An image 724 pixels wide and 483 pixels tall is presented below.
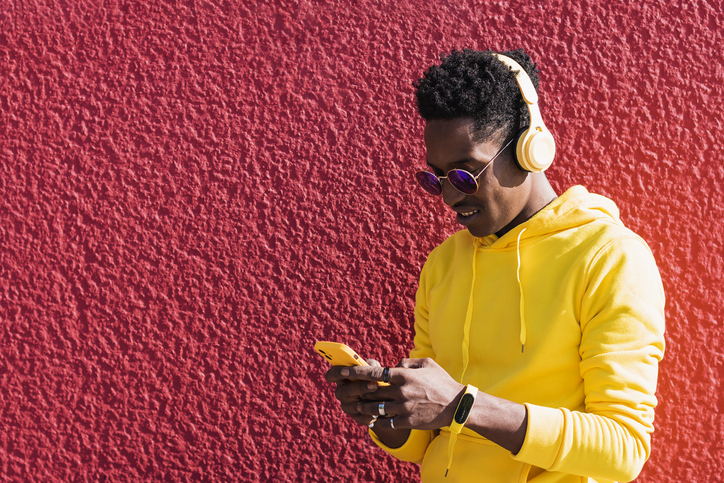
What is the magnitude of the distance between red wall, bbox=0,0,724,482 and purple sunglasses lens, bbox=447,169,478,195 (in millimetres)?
535

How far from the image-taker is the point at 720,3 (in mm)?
1865

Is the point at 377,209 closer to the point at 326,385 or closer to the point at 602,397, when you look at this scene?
the point at 326,385

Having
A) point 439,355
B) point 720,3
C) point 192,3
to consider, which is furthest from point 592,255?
point 192,3

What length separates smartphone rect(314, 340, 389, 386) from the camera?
1.30 m

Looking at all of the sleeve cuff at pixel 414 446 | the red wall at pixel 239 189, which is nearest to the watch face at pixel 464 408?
the sleeve cuff at pixel 414 446

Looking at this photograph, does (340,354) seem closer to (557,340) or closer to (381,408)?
(381,408)

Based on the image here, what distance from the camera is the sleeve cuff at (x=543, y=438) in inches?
47.9

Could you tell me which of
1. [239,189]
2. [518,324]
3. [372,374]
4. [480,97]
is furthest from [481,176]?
[239,189]

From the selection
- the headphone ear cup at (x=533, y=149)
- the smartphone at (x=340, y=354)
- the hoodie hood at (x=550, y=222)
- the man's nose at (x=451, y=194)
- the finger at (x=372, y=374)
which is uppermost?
the headphone ear cup at (x=533, y=149)

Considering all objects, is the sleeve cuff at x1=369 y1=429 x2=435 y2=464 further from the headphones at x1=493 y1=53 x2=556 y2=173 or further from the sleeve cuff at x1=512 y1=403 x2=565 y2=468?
the headphones at x1=493 y1=53 x2=556 y2=173

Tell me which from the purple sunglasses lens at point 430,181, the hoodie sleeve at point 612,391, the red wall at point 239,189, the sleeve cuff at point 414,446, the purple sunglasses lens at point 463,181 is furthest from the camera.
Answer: the red wall at point 239,189

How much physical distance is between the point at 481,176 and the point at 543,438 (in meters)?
0.60

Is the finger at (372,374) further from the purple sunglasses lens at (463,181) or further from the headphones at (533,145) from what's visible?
the headphones at (533,145)

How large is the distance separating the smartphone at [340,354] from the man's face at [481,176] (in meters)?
0.44
